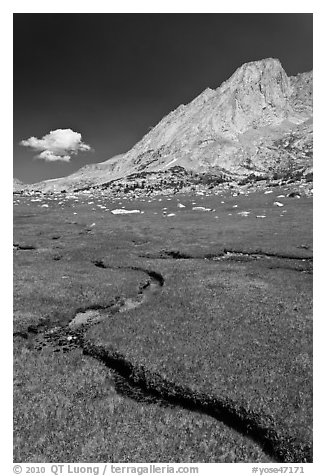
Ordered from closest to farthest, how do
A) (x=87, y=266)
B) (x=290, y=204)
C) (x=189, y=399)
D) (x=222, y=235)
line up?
(x=189, y=399) → (x=87, y=266) → (x=222, y=235) → (x=290, y=204)

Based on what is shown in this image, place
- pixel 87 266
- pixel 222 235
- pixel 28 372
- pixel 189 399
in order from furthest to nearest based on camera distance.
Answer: pixel 222 235 < pixel 87 266 < pixel 28 372 < pixel 189 399

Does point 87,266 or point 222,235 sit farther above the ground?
point 222,235
